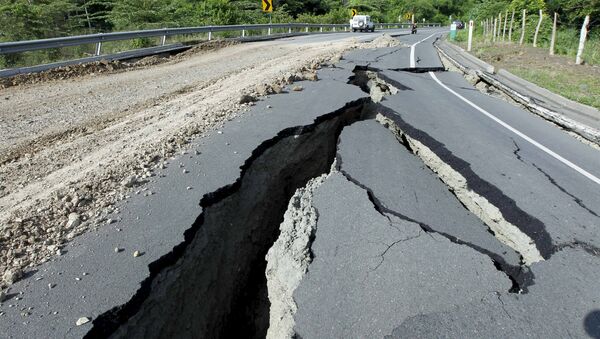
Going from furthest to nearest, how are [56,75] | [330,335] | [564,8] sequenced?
[564,8] < [56,75] < [330,335]

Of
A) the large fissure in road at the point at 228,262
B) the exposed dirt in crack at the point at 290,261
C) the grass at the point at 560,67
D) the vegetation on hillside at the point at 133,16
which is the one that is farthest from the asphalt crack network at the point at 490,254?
the vegetation on hillside at the point at 133,16

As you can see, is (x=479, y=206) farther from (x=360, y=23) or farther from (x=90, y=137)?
(x=360, y=23)

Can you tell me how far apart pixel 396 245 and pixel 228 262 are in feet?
5.28

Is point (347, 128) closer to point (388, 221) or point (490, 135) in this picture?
point (490, 135)

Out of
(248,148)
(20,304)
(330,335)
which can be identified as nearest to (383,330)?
(330,335)

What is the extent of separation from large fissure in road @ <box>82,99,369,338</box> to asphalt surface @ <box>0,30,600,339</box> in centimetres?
8

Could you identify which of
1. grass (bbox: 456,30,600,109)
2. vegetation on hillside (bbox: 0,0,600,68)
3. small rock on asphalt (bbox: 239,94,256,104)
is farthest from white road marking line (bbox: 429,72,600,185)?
vegetation on hillside (bbox: 0,0,600,68)

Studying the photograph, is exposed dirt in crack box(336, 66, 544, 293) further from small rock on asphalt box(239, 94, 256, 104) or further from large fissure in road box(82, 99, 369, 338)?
small rock on asphalt box(239, 94, 256, 104)

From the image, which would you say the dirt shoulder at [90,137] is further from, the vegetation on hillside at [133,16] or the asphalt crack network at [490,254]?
the vegetation on hillside at [133,16]

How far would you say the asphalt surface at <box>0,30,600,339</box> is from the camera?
2537 millimetres

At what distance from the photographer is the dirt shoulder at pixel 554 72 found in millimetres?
10832

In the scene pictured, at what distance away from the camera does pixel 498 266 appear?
3092mm

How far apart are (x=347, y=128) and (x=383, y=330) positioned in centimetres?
401

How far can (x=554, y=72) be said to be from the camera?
13.5m
